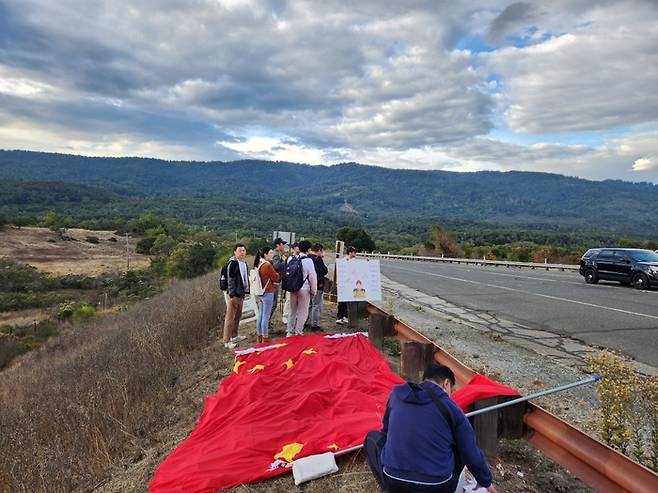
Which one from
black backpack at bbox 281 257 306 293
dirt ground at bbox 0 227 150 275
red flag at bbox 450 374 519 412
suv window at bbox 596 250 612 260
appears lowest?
dirt ground at bbox 0 227 150 275

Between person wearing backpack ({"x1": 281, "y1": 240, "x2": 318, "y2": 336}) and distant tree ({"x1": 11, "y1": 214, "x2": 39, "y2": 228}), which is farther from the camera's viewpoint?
distant tree ({"x1": 11, "y1": 214, "x2": 39, "y2": 228})

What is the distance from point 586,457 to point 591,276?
64.6 feet

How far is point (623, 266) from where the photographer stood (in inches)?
748

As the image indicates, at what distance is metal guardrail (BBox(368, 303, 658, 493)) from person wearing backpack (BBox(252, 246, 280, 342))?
19.0 ft

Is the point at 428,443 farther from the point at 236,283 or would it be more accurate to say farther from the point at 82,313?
the point at 82,313

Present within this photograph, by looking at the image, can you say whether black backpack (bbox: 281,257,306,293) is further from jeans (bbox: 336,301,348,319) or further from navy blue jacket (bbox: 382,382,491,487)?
navy blue jacket (bbox: 382,382,491,487)

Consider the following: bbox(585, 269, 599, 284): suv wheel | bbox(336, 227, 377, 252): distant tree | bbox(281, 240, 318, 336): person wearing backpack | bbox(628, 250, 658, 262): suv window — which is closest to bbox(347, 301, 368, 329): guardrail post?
bbox(281, 240, 318, 336): person wearing backpack

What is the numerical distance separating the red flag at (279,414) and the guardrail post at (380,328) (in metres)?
0.16

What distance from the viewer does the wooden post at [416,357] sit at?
602 cm

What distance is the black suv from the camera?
1780 centimetres

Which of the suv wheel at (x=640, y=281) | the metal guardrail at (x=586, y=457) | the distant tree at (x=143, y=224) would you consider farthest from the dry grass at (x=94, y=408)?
the distant tree at (x=143, y=224)

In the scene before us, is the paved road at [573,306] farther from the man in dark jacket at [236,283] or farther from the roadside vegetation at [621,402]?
the man in dark jacket at [236,283]

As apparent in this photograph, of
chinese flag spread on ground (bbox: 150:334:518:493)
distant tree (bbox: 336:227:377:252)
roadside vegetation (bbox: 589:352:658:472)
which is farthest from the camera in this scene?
distant tree (bbox: 336:227:377:252)

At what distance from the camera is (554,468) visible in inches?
176
